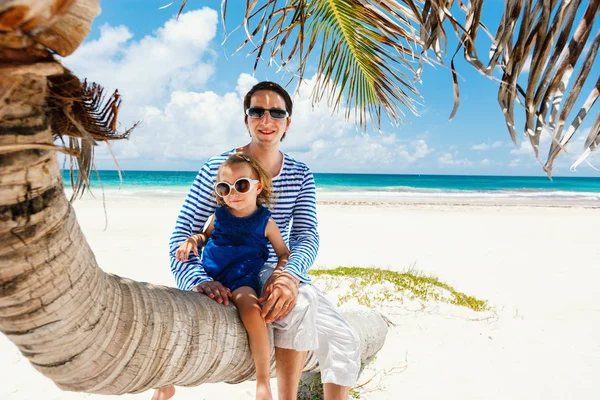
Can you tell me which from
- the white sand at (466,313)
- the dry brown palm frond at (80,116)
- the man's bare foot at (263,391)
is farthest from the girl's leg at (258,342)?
the white sand at (466,313)

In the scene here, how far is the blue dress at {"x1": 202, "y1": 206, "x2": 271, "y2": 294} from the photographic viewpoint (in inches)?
98.3

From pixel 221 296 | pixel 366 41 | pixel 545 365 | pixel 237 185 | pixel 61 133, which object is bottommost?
pixel 545 365

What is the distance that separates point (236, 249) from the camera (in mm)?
2549

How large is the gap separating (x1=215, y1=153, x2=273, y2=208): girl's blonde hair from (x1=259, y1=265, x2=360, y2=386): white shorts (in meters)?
0.42

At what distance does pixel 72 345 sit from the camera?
145cm

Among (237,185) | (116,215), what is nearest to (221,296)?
(237,185)

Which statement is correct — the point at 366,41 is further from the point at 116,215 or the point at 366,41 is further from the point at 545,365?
the point at 116,215

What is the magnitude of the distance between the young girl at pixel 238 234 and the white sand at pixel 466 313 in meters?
1.49

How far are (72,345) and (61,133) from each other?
2.24 ft

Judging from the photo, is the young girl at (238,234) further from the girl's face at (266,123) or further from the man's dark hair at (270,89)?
the man's dark hair at (270,89)

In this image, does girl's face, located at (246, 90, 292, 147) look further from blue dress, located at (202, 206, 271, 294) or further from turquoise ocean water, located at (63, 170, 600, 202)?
turquoise ocean water, located at (63, 170, 600, 202)

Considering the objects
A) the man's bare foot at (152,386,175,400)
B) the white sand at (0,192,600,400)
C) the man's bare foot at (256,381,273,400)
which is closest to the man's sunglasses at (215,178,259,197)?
the man's bare foot at (256,381,273,400)

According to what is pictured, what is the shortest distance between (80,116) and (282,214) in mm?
1734

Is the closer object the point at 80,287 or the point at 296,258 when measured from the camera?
the point at 80,287
